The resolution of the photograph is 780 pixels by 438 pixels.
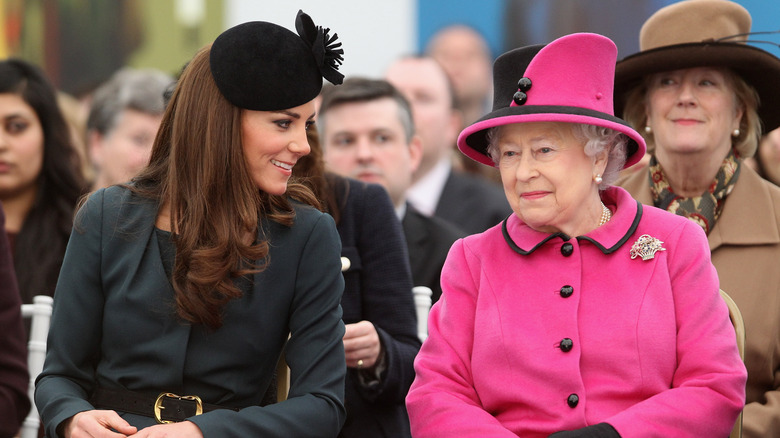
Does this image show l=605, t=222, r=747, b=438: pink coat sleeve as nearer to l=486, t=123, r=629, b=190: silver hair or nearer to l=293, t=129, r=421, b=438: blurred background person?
l=486, t=123, r=629, b=190: silver hair

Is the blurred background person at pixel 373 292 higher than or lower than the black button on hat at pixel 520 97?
lower

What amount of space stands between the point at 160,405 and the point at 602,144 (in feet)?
5.19

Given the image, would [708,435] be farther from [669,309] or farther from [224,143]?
[224,143]

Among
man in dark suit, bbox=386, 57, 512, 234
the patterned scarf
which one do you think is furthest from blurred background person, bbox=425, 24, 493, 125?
the patterned scarf

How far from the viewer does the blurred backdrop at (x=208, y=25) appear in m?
10.7

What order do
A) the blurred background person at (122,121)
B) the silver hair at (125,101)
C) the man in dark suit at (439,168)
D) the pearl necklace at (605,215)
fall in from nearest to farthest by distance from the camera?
the pearl necklace at (605,215) → the blurred background person at (122,121) → the silver hair at (125,101) → the man in dark suit at (439,168)

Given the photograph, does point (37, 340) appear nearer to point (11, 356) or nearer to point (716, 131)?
point (11, 356)

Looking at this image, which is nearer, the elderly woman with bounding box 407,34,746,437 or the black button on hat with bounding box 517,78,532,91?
the elderly woman with bounding box 407,34,746,437

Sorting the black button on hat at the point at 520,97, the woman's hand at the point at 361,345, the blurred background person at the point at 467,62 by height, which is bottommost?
the blurred background person at the point at 467,62

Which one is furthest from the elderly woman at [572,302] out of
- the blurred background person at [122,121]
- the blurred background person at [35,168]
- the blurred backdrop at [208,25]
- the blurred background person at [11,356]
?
the blurred backdrop at [208,25]

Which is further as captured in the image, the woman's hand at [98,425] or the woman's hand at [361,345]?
the woman's hand at [361,345]

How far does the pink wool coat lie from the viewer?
3.28 meters

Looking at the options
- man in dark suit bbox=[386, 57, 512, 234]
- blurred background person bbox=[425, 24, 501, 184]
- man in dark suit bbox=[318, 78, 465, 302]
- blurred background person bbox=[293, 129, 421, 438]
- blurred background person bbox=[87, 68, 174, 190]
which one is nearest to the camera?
blurred background person bbox=[293, 129, 421, 438]

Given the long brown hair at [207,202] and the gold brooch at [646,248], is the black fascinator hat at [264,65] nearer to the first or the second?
the long brown hair at [207,202]
